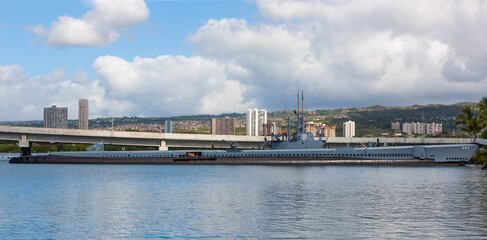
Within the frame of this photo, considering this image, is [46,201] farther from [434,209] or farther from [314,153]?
[314,153]

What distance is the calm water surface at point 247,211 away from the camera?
29.8 metres

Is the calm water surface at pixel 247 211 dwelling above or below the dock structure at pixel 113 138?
below

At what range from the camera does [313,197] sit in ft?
149

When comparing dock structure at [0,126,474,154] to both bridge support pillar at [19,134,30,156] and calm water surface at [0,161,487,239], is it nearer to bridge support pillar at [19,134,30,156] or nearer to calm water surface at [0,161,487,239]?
bridge support pillar at [19,134,30,156]

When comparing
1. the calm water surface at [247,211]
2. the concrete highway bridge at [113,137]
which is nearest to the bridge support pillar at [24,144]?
the concrete highway bridge at [113,137]

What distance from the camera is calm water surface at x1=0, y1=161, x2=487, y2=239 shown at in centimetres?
2977

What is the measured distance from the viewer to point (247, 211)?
122 feet

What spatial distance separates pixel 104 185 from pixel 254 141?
309 feet

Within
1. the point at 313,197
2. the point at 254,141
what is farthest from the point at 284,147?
the point at 313,197

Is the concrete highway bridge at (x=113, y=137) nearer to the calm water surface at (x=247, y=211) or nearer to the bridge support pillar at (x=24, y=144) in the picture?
the bridge support pillar at (x=24, y=144)

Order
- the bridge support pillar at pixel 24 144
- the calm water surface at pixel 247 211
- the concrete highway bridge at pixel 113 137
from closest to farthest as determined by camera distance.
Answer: the calm water surface at pixel 247 211, the concrete highway bridge at pixel 113 137, the bridge support pillar at pixel 24 144

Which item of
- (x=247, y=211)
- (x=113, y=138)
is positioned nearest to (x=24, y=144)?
(x=113, y=138)

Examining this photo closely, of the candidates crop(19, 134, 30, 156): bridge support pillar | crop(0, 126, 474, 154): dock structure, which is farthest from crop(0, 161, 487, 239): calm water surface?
crop(19, 134, 30, 156): bridge support pillar

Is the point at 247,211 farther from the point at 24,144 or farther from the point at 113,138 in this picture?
the point at 24,144
